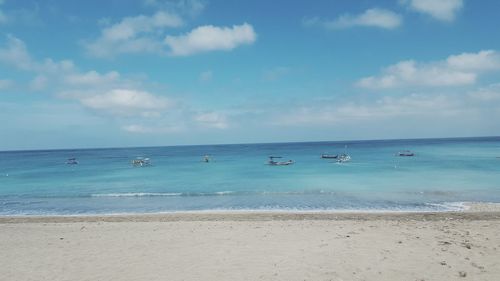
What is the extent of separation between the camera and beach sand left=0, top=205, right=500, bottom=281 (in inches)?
367

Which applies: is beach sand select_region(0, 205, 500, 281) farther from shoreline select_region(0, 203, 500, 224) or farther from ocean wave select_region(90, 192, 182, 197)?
ocean wave select_region(90, 192, 182, 197)

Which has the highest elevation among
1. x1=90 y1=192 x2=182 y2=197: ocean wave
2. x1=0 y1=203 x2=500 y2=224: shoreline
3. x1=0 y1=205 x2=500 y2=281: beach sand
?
x1=0 y1=205 x2=500 y2=281: beach sand

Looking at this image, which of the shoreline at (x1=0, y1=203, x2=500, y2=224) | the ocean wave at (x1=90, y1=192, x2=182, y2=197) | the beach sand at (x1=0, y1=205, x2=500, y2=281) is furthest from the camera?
the ocean wave at (x1=90, y1=192, x2=182, y2=197)

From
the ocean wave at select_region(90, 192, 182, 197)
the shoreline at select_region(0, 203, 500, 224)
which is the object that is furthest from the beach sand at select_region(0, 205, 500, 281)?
the ocean wave at select_region(90, 192, 182, 197)

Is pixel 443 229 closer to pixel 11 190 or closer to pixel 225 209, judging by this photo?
pixel 225 209

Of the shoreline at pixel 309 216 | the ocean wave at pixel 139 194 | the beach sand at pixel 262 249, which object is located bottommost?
the ocean wave at pixel 139 194

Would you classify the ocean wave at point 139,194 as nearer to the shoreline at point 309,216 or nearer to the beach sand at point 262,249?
the shoreline at point 309,216

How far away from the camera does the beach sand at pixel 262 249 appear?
9320mm

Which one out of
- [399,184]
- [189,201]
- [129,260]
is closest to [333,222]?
[129,260]

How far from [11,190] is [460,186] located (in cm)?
4235

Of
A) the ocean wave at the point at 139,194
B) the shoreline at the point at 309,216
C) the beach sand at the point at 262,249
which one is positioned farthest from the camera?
the ocean wave at the point at 139,194

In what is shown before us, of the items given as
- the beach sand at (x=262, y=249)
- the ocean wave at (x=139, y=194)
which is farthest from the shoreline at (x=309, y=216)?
the ocean wave at (x=139, y=194)

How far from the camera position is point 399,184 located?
3192 centimetres

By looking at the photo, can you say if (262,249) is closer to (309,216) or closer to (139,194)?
(309,216)
